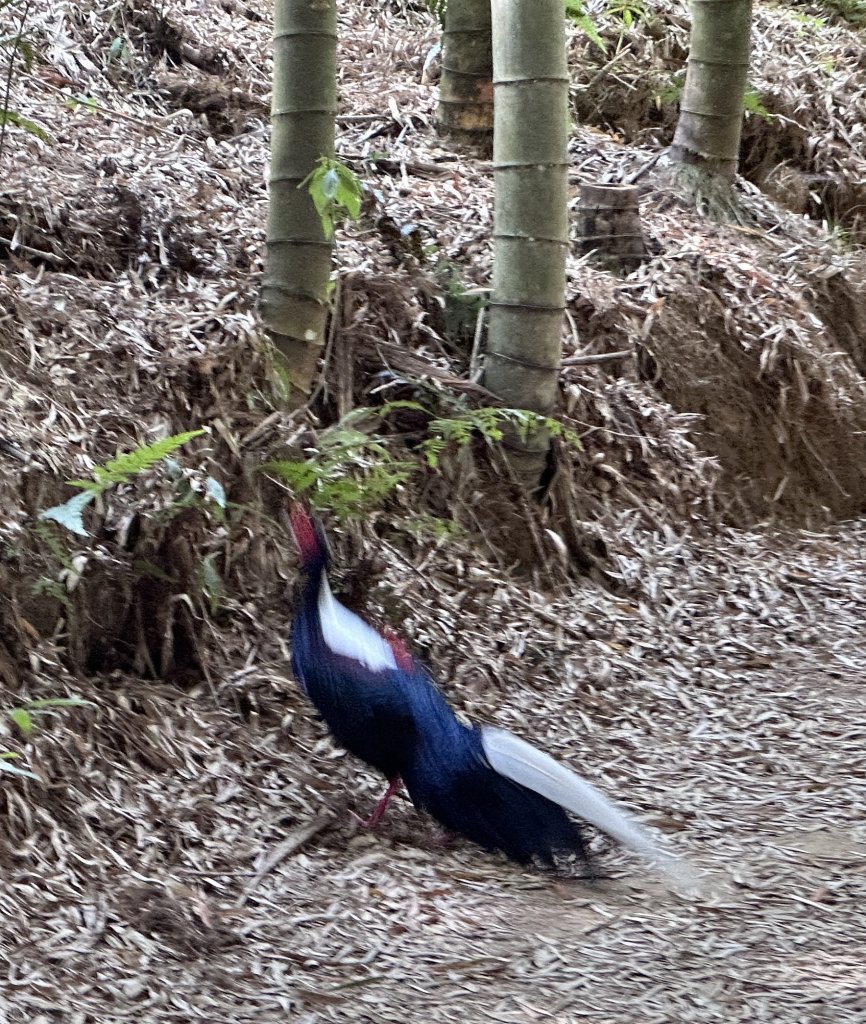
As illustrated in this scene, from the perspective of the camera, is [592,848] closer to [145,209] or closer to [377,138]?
[145,209]

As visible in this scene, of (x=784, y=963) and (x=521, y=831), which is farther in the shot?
(x=521, y=831)

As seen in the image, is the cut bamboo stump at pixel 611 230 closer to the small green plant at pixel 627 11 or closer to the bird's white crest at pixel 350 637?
the small green plant at pixel 627 11

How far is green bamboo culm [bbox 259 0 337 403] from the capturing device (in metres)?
4.05

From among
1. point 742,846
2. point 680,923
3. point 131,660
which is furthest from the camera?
point 131,660

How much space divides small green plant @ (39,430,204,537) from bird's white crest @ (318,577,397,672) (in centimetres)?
57

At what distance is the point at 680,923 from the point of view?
9.07ft

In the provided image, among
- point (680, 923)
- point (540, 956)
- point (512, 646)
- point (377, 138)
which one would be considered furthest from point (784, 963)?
point (377, 138)

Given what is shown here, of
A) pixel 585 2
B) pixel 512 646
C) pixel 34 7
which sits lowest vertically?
pixel 512 646

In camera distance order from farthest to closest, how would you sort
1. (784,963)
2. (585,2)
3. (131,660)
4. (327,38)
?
(585,2)
(327,38)
(131,660)
(784,963)

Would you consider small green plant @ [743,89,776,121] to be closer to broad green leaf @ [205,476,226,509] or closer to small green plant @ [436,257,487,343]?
small green plant @ [436,257,487,343]

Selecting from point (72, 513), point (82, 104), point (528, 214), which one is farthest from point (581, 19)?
point (72, 513)

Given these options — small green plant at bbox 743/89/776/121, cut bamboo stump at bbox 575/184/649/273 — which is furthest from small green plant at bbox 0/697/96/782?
small green plant at bbox 743/89/776/121

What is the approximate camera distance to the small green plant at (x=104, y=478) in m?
3.19

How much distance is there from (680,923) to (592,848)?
359mm
